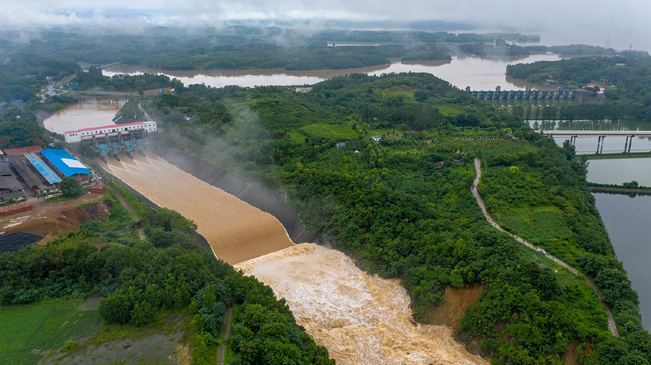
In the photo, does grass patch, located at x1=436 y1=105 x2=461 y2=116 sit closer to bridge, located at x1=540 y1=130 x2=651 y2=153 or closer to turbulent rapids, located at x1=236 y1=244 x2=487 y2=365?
bridge, located at x1=540 y1=130 x2=651 y2=153

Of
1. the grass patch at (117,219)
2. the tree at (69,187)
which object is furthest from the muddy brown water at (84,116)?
the grass patch at (117,219)

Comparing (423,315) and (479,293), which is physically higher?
(479,293)

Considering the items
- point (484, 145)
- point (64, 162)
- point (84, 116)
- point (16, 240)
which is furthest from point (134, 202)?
point (84, 116)

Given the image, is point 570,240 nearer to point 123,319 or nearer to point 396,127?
point 123,319

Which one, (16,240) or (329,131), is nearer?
(16,240)

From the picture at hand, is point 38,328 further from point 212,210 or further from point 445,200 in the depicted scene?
point 445,200

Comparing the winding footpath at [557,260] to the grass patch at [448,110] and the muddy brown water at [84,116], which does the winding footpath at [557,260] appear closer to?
the grass patch at [448,110]

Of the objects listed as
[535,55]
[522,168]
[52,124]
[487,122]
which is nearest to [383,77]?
[487,122]
